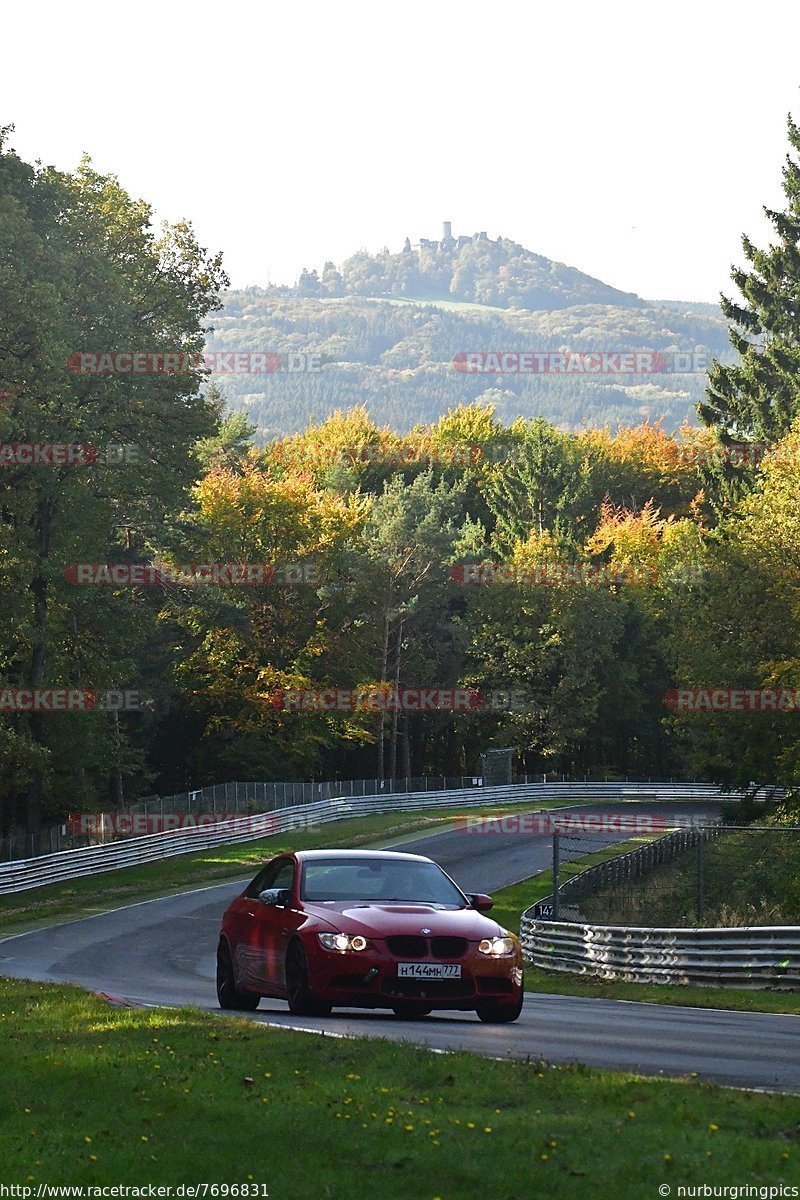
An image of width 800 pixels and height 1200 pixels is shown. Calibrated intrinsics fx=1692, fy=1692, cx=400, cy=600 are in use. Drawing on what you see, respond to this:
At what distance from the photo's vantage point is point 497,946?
14703mm

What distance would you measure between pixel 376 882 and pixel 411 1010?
1.25 meters

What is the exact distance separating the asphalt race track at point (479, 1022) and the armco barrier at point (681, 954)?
248cm

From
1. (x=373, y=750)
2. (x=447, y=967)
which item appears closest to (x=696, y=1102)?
(x=447, y=967)

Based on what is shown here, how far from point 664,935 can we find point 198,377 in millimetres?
30168

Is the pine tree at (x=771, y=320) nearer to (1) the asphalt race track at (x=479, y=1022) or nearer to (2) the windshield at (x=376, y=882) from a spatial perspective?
(1) the asphalt race track at (x=479, y=1022)

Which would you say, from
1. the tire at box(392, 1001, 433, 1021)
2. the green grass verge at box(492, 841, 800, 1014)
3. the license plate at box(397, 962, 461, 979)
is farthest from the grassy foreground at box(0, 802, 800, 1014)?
the license plate at box(397, 962, 461, 979)

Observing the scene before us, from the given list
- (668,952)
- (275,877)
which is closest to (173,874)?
(668,952)

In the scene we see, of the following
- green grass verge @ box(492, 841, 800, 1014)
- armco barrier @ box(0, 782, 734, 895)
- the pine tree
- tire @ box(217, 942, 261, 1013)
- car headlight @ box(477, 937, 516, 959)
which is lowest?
armco barrier @ box(0, 782, 734, 895)

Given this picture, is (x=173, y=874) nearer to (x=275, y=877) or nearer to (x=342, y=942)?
(x=275, y=877)

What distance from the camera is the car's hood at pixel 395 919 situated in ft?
47.6

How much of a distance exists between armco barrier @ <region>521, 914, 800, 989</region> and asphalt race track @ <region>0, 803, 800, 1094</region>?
2.48 m

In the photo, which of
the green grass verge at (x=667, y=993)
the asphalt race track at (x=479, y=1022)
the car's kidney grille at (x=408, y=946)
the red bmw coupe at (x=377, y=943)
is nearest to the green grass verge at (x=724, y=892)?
the green grass verge at (x=667, y=993)

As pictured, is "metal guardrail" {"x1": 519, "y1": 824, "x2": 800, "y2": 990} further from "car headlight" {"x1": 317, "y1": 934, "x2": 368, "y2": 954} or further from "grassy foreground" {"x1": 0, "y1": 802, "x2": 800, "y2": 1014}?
"car headlight" {"x1": 317, "y1": 934, "x2": 368, "y2": 954}

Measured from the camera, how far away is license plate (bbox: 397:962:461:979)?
47.4 ft
